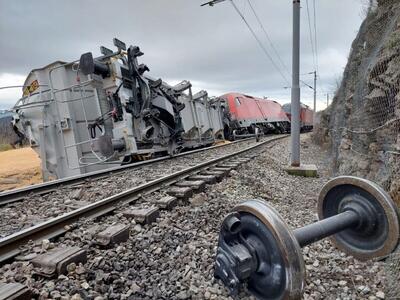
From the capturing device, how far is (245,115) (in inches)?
931

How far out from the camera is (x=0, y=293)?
6.07ft

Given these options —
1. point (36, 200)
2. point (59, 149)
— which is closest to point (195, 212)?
point (36, 200)

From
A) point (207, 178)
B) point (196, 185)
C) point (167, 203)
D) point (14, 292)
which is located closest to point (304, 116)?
point (207, 178)

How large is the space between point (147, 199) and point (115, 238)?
1.56 m

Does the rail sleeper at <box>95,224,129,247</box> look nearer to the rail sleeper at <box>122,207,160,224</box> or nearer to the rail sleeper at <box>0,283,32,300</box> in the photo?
the rail sleeper at <box>122,207,160,224</box>

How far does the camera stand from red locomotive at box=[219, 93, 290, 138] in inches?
878

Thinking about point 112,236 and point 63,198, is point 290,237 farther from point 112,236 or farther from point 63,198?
point 63,198

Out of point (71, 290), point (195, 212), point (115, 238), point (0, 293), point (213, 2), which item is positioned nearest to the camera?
point (0, 293)

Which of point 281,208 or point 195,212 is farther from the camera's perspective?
point 281,208

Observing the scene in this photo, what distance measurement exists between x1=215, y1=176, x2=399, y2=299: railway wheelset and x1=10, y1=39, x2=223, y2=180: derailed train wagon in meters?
6.31

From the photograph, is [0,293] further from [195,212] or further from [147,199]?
[147,199]

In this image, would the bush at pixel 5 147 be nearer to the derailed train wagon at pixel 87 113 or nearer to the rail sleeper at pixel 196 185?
the derailed train wagon at pixel 87 113

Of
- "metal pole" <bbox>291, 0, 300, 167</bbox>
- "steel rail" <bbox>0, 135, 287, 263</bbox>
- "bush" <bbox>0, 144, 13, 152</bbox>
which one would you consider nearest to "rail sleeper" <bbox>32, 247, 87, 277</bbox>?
"steel rail" <bbox>0, 135, 287, 263</bbox>

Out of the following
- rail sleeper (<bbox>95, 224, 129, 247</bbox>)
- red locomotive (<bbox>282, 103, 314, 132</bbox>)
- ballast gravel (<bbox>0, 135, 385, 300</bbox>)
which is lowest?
ballast gravel (<bbox>0, 135, 385, 300</bbox>)
